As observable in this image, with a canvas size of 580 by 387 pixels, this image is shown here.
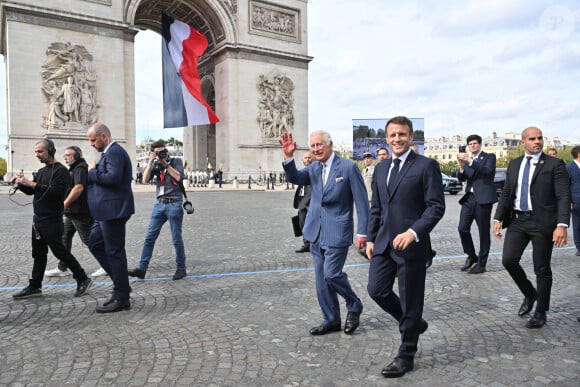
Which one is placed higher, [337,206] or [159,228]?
[337,206]

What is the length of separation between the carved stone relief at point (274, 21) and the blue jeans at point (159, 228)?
86.2 feet

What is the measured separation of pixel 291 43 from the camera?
31469mm

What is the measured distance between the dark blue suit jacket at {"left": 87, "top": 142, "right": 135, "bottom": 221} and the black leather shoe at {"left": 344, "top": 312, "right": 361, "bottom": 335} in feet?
7.67

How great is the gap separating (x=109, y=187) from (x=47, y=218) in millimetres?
959

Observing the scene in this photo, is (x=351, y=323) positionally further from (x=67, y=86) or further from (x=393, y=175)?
(x=67, y=86)

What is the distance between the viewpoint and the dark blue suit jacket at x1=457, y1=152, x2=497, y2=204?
20.0 feet

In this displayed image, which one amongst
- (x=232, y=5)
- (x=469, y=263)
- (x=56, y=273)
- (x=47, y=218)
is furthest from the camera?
(x=232, y=5)

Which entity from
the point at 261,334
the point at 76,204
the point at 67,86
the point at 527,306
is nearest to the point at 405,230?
the point at 261,334

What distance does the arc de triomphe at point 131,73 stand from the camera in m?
23.0

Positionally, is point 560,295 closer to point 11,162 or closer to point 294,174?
point 294,174

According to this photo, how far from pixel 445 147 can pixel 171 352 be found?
14714 centimetres

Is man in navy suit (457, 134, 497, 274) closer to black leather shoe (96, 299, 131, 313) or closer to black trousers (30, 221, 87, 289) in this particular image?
black leather shoe (96, 299, 131, 313)

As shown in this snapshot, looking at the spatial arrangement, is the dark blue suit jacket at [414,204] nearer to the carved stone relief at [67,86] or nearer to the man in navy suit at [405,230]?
the man in navy suit at [405,230]

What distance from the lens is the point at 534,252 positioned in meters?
4.14
